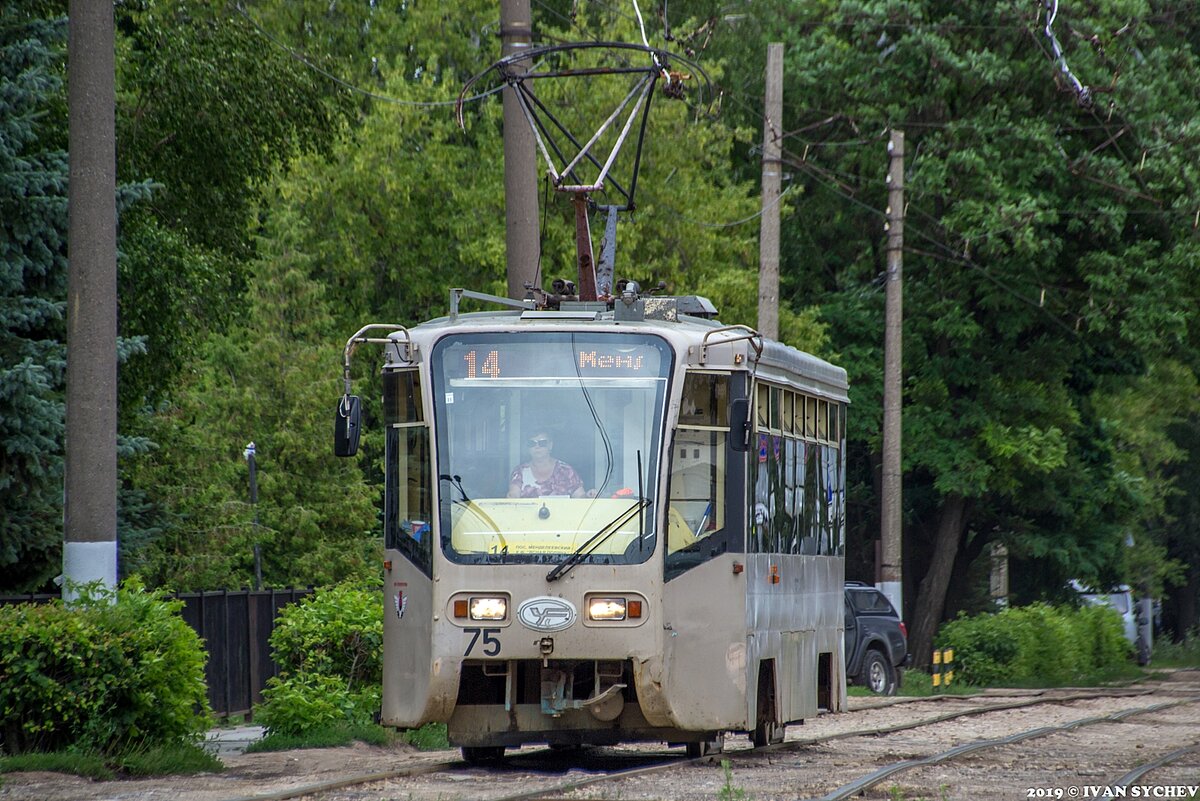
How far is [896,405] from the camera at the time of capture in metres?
30.7

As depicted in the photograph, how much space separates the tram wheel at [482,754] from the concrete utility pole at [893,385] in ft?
Result: 51.7

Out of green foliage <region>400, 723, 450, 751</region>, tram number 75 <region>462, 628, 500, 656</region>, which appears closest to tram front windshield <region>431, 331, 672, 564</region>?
tram number 75 <region>462, 628, 500, 656</region>

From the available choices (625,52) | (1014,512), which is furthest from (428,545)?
(1014,512)

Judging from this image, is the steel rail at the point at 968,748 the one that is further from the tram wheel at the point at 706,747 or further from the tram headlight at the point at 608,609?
the tram headlight at the point at 608,609

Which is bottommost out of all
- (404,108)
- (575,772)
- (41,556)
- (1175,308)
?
(575,772)

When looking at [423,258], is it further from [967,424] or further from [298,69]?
[298,69]

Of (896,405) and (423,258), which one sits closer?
(896,405)

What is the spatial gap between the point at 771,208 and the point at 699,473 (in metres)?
13.5

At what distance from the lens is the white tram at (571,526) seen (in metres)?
12.8

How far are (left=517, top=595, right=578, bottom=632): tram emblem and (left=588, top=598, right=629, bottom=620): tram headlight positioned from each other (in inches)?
4.9

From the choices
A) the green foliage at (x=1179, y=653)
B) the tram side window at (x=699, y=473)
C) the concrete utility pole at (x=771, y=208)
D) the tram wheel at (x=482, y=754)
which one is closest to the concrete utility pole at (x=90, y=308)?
the tram wheel at (x=482, y=754)

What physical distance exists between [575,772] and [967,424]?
24760mm

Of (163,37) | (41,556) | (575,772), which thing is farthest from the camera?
(163,37)

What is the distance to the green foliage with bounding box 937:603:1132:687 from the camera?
105ft
